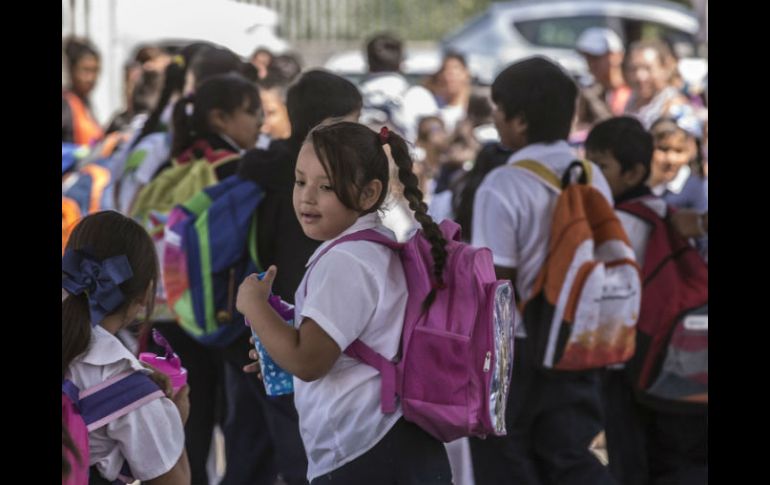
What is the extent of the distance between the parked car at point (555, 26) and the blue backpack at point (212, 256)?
52.4 feet

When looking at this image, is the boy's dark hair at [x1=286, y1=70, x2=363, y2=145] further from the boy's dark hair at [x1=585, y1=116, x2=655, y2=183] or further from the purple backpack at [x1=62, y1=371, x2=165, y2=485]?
the purple backpack at [x1=62, y1=371, x2=165, y2=485]

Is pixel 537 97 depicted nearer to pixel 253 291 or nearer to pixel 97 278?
pixel 253 291

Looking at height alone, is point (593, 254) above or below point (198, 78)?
below

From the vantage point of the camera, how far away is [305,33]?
27.1 m

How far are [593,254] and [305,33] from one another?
23114 mm

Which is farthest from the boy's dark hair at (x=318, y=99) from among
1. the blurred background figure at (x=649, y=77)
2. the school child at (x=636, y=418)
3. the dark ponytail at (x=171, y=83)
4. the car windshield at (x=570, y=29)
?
the car windshield at (x=570, y=29)

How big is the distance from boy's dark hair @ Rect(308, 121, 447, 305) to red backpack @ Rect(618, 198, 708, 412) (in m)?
1.82

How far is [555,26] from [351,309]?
1880 centimetres

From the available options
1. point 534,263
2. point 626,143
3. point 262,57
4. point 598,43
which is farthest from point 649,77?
point 534,263

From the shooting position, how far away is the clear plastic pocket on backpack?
3123 millimetres

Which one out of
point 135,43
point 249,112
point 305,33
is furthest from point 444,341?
point 305,33

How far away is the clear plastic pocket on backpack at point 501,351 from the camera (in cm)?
312

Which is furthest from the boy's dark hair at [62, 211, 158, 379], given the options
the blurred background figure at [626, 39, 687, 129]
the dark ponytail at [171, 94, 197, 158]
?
the blurred background figure at [626, 39, 687, 129]
